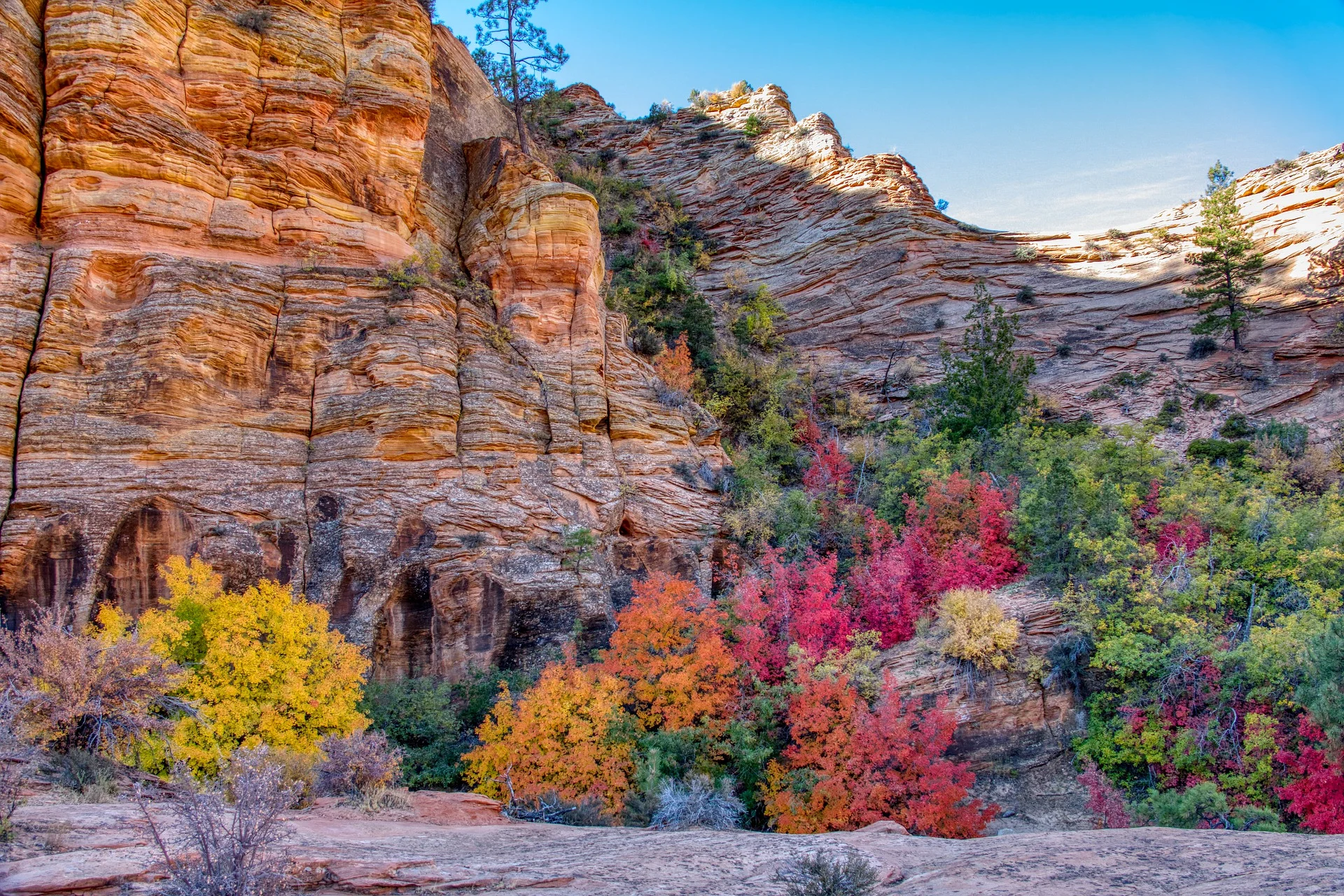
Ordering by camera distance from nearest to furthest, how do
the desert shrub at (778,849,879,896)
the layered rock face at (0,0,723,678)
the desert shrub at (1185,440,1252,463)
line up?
the desert shrub at (778,849,879,896)
the layered rock face at (0,0,723,678)
the desert shrub at (1185,440,1252,463)

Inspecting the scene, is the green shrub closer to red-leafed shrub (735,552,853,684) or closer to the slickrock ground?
red-leafed shrub (735,552,853,684)

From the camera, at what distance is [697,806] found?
15.6m

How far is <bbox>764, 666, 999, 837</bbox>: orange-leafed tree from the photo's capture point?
16453 mm

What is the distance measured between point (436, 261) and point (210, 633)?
14559mm

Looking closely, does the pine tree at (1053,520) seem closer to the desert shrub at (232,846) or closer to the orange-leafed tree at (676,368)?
the orange-leafed tree at (676,368)

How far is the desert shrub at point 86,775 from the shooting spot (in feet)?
32.9

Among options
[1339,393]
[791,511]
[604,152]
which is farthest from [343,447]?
[1339,393]

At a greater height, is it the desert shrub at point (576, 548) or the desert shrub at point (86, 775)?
the desert shrub at point (576, 548)

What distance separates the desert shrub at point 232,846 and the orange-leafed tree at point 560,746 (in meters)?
8.88

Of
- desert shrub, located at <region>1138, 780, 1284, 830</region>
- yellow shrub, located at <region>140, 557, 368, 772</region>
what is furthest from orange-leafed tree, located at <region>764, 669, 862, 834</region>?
yellow shrub, located at <region>140, 557, 368, 772</region>

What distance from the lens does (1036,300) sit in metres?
40.5

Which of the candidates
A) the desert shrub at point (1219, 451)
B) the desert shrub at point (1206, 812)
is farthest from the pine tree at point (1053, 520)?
the desert shrub at point (1219, 451)

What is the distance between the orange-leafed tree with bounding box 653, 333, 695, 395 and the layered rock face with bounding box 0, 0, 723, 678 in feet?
10.6

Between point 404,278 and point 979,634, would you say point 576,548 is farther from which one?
point 979,634
